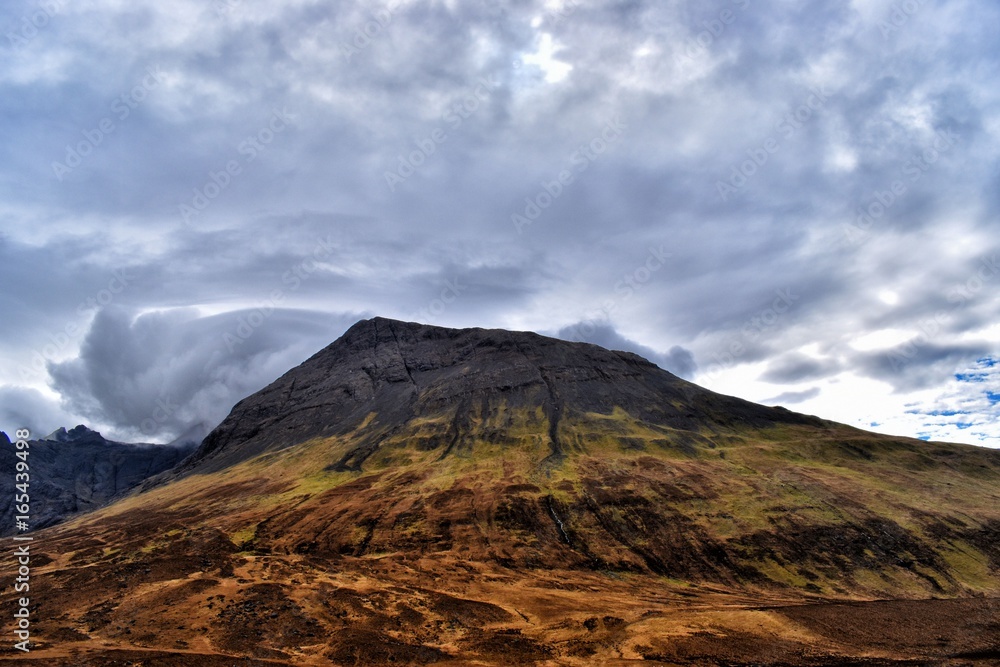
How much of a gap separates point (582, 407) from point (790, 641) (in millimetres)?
A: 74388

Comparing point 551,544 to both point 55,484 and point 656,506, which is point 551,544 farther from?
point 55,484

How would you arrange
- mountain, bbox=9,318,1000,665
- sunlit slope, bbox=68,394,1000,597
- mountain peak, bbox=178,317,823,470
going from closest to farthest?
mountain, bbox=9,318,1000,665 → sunlit slope, bbox=68,394,1000,597 → mountain peak, bbox=178,317,823,470

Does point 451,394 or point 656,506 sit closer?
point 656,506

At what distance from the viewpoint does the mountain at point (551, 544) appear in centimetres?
2805

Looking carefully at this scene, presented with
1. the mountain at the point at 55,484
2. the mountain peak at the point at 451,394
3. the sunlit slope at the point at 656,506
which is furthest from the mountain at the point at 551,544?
the mountain at the point at 55,484

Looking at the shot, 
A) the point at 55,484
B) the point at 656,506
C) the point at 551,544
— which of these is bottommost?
the point at 55,484

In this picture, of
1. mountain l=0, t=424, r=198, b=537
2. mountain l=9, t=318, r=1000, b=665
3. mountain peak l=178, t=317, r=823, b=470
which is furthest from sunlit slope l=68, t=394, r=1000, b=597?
mountain l=0, t=424, r=198, b=537

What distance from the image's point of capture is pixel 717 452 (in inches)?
3189

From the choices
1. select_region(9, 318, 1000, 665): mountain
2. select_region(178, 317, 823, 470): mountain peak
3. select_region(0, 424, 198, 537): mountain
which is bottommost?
select_region(0, 424, 198, 537): mountain

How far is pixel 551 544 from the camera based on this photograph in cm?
5269

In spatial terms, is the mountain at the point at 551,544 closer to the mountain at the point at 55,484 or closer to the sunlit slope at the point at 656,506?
the sunlit slope at the point at 656,506

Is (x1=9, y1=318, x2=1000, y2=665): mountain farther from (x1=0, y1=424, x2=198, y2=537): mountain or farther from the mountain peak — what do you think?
(x1=0, y1=424, x2=198, y2=537): mountain

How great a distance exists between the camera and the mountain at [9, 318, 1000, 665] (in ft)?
92.0

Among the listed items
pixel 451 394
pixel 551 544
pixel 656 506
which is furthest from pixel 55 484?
pixel 656 506
